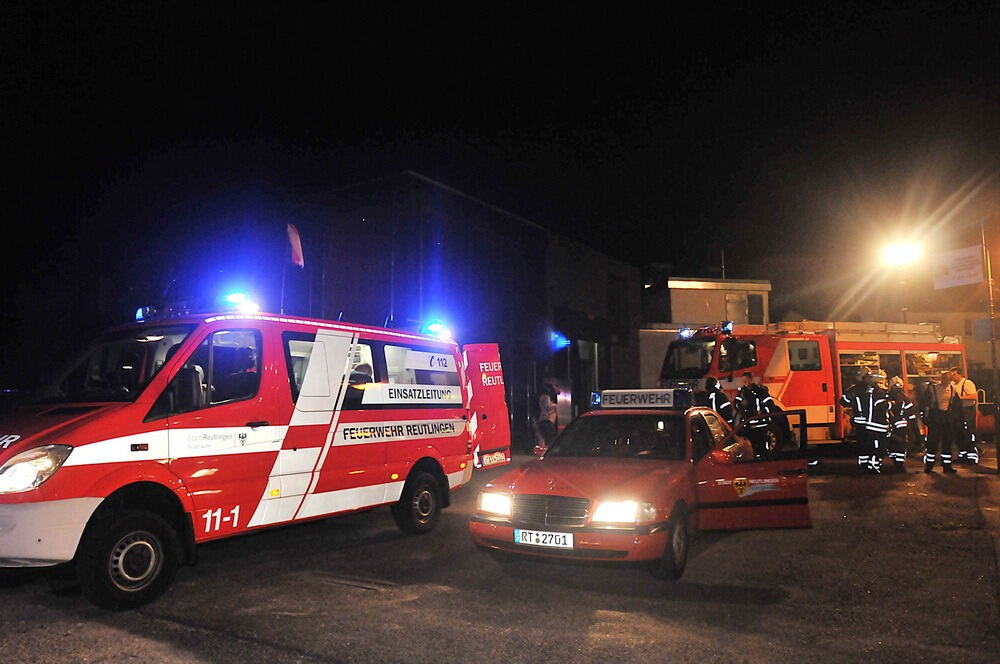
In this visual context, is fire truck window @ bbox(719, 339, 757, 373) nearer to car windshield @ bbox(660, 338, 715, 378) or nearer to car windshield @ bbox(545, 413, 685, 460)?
car windshield @ bbox(660, 338, 715, 378)

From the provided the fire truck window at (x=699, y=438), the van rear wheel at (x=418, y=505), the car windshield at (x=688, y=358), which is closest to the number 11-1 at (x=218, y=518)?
the van rear wheel at (x=418, y=505)

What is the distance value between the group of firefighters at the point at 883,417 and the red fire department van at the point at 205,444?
6647 mm

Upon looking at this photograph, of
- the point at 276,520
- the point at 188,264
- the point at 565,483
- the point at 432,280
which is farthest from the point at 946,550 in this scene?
the point at 188,264

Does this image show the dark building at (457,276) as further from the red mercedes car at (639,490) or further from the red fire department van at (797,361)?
the red mercedes car at (639,490)

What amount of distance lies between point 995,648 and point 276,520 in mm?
5405

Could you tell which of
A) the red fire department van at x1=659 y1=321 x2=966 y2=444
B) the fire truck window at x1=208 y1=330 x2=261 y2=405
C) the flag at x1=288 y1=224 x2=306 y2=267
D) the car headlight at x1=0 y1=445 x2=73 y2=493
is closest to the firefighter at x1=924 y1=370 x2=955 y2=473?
the red fire department van at x1=659 y1=321 x2=966 y2=444

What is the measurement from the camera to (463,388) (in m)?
9.28

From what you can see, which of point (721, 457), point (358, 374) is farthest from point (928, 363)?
point (358, 374)

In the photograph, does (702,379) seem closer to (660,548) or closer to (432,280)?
(432,280)

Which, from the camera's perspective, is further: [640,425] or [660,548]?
[640,425]

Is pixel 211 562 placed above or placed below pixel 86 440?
below

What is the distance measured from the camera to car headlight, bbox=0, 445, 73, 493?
190 inches

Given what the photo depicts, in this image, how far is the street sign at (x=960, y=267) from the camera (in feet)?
50.1

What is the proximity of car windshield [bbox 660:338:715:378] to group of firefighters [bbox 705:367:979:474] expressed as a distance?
89 cm
